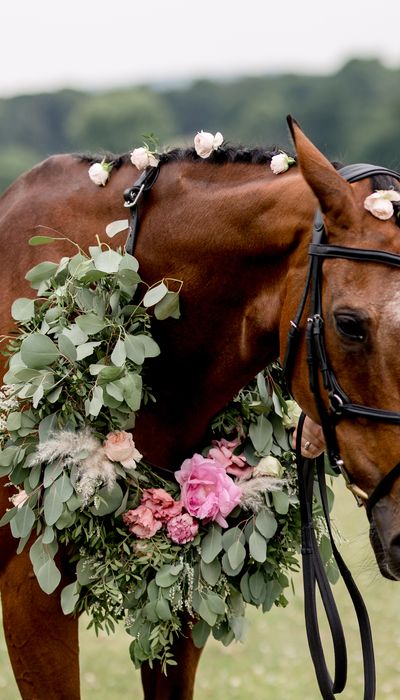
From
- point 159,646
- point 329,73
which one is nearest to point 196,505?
point 159,646

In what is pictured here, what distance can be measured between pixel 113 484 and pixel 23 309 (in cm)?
70

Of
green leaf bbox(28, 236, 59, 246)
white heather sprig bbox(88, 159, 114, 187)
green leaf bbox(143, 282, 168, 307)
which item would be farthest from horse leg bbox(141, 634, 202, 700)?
white heather sprig bbox(88, 159, 114, 187)

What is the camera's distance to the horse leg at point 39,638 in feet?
12.4

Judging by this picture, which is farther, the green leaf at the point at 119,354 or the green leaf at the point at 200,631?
the green leaf at the point at 200,631

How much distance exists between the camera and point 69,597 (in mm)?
3654

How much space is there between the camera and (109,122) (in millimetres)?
83000

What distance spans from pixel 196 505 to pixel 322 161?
1370 millimetres

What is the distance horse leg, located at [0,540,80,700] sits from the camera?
378 centimetres

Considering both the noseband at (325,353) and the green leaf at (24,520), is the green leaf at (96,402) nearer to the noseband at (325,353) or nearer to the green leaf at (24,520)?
the green leaf at (24,520)

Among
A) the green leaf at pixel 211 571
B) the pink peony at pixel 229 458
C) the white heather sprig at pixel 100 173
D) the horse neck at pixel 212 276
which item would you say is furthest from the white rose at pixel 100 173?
the green leaf at pixel 211 571

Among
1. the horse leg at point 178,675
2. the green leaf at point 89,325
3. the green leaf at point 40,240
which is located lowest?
the horse leg at point 178,675

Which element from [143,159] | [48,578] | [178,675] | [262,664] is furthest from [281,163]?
[262,664]

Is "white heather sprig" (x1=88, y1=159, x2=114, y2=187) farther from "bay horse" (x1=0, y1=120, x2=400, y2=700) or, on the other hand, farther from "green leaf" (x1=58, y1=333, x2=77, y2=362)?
"green leaf" (x1=58, y1=333, x2=77, y2=362)

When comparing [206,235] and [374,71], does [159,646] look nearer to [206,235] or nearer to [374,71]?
[206,235]
